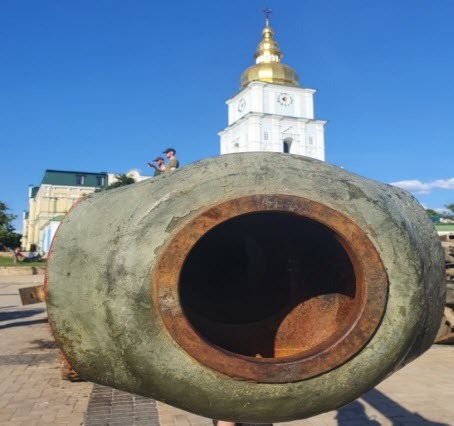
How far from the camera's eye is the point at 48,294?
113 cm

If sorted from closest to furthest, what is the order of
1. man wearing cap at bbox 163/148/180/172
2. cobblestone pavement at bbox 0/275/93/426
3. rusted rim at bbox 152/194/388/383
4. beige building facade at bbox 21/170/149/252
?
rusted rim at bbox 152/194/388/383 < man wearing cap at bbox 163/148/180/172 < cobblestone pavement at bbox 0/275/93/426 < beige building facade at bbox 21/170/149/252

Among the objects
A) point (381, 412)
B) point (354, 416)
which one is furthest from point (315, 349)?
point (381, 412)

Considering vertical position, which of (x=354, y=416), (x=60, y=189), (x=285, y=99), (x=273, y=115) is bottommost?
(x=354, y=416)

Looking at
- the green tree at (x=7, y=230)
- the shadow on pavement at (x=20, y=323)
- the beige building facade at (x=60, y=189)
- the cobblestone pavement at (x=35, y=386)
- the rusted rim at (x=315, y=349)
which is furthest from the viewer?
the beige building facade at (x=60, y=189)

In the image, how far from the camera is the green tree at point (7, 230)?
45688mm

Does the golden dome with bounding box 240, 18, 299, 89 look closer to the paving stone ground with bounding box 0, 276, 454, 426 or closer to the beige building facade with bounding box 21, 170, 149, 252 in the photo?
the beige building facade with bounding box 21, 170, 149, 252

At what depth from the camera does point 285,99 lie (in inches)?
1964

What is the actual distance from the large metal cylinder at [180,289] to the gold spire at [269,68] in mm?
51737

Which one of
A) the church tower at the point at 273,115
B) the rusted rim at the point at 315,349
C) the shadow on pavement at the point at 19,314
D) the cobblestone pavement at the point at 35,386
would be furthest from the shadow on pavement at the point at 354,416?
the church tower at the point at 273,115

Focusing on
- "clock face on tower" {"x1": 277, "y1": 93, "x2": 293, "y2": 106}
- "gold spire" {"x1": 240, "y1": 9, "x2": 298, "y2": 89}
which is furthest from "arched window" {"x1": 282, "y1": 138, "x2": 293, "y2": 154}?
"gold spire" {"x1": 240, "y1": 9, "x2": 298, "y2": 89}

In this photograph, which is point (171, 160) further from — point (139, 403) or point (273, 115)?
point (273, 115)

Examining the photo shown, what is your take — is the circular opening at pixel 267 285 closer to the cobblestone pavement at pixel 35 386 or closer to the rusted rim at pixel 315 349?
the rusted rim at pixel 315 349

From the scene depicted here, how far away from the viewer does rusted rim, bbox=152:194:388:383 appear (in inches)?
40.8

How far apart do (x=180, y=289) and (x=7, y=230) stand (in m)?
53.9
